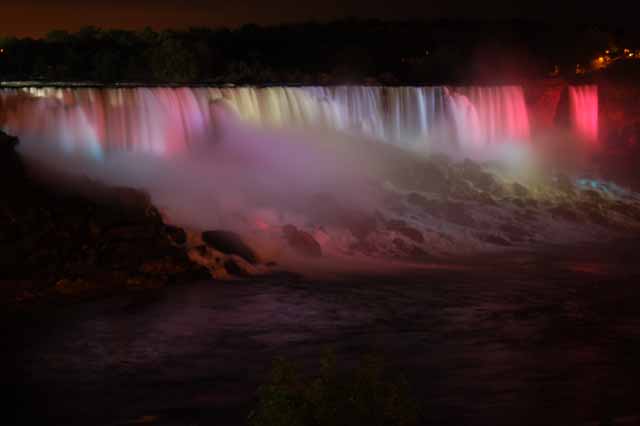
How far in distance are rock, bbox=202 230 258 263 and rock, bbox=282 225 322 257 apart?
3.92 feet

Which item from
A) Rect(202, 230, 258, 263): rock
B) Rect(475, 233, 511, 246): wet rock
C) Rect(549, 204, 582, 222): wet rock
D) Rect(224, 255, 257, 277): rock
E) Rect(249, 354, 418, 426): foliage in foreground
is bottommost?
Rect(549, 204, 582, 222): wet rock

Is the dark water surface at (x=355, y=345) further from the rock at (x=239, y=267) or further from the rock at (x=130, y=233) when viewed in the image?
the rock at (x=130, y=233)

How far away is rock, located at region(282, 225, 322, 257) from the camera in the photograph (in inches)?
1018

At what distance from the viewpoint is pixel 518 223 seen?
103ft

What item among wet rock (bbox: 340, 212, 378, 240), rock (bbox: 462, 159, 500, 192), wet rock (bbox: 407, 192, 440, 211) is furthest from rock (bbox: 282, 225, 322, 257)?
rock (bbox: 462, 159, 500, 192)

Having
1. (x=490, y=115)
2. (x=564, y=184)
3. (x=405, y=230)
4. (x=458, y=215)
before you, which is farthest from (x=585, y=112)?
(x=405, y=230)

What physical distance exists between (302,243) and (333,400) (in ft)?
51.8

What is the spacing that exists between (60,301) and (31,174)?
6.21 metres

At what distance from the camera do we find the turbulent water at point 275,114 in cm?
2981

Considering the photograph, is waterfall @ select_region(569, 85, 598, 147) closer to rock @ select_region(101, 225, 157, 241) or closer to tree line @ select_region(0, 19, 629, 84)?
tree line @ select_region(0, 19, 629, 84)

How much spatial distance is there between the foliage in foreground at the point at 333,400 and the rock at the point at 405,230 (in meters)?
17.4

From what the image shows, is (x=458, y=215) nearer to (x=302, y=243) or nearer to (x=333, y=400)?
A: (x=302, y=243)

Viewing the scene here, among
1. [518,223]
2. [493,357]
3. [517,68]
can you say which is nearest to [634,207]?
[518,223]

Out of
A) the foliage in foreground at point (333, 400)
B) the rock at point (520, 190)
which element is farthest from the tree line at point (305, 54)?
the foliage in foreground at point (333, 400)
